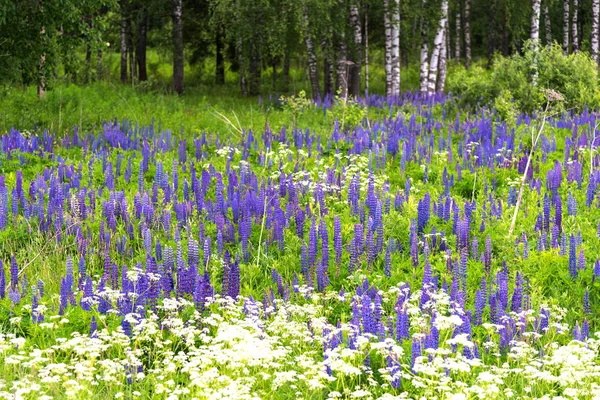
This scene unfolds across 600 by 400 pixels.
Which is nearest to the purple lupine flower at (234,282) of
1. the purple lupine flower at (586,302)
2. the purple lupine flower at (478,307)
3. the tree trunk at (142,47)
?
the purple lupine flower at (478,307)

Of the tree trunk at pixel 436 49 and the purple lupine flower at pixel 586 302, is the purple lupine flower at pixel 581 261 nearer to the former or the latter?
Answer: the purple lupine flower at pixel 586 302

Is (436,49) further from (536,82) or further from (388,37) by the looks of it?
(536,82)

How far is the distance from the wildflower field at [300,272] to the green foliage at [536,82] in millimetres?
3691

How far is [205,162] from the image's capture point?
11.6 meters

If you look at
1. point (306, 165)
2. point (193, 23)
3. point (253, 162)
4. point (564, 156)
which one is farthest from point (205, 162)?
point (193, 23)

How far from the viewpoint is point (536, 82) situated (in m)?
17.2

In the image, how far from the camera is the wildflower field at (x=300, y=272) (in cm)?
495

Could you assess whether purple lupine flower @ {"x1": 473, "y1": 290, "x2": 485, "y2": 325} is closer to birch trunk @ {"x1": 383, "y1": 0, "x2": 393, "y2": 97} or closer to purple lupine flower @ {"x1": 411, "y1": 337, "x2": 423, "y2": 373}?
purple lupine flower @ {"x1": 411, "y1": 337, "x2": 423, "y2": 373}

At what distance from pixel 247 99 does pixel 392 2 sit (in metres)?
5.77

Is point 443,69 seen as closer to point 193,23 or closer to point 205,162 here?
point 193,23

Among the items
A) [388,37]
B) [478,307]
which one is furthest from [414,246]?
[388,37]

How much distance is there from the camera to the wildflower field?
16.2 feet

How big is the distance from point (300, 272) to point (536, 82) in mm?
11597

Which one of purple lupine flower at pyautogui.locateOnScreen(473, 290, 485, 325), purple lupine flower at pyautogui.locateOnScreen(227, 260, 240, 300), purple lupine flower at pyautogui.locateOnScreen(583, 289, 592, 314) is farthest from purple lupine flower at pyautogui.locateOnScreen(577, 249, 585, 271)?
purple lupine flower at pyautogui.locateOnScreen(227, 260, 240, 300)
